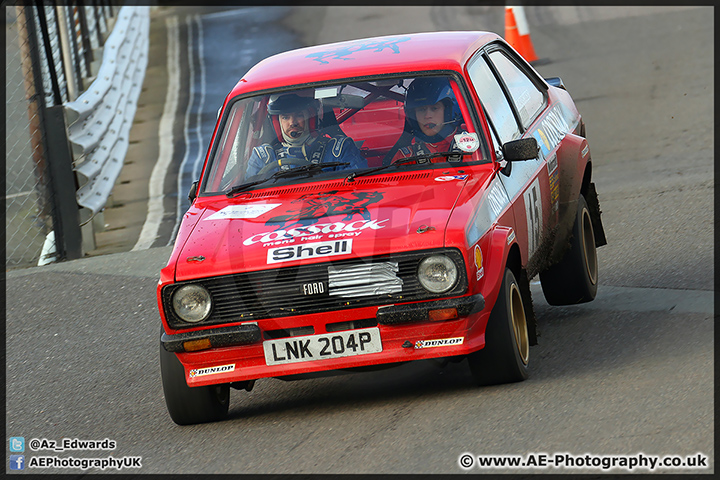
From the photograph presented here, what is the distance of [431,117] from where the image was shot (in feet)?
19.6

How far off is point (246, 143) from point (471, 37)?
155 centimetres

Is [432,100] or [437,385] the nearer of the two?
A: [437,385]

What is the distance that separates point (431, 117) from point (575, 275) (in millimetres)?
1528

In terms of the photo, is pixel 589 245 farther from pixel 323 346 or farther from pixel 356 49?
pixel 323 346

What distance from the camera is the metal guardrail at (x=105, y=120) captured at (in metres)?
11.0

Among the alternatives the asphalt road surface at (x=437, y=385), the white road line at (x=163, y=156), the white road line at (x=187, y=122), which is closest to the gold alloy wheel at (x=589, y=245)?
the asphalt road surface at (x=437, y=385)

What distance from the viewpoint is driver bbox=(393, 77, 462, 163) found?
595 centimetres

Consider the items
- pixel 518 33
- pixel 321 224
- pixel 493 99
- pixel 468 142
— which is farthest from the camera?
pixel 518 33

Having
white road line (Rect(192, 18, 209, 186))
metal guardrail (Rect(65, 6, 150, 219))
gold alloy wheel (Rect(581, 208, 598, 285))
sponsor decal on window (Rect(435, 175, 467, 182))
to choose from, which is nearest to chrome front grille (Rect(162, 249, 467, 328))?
sponsor decal on window (Rect(435, 175, 467, 182))

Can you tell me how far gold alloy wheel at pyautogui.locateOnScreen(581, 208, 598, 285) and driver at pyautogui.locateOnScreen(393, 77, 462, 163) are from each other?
1420 millimetres

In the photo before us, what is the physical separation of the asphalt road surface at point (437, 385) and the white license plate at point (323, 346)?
349mm

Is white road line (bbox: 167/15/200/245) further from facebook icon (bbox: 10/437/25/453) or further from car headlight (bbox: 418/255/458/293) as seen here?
car headlight (bbox: 418/255/458/293)

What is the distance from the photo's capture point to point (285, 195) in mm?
5758

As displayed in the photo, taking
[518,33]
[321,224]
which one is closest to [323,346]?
[321,224]
